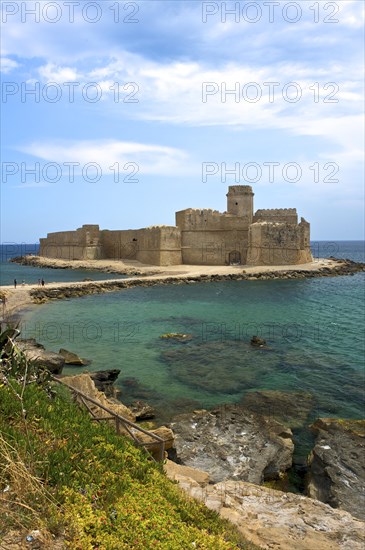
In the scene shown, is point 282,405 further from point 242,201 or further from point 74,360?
point 242,201

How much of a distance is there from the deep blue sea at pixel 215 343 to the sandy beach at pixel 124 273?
1.92 meters

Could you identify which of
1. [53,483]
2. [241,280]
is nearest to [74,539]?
[53,483]

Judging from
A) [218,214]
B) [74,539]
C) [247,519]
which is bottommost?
[247,519]

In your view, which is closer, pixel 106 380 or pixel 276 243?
pixel 106 380

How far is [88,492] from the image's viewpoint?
11.0 feet

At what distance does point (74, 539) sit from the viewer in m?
2.86

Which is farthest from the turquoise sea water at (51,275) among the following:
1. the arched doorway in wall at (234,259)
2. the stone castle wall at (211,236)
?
the arched doorway in wall at (234,259)

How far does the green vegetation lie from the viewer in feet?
9.78

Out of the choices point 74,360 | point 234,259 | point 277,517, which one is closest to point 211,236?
point 234,259

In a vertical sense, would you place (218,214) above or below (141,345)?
above

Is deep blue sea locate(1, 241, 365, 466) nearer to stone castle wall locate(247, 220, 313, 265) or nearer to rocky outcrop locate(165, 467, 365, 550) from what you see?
rocky outcrop locate(165, 467, 365, 550)

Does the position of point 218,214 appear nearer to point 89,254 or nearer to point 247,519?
point 89,254

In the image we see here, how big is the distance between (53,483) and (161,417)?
537 cm

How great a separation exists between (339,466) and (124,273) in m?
33.4
